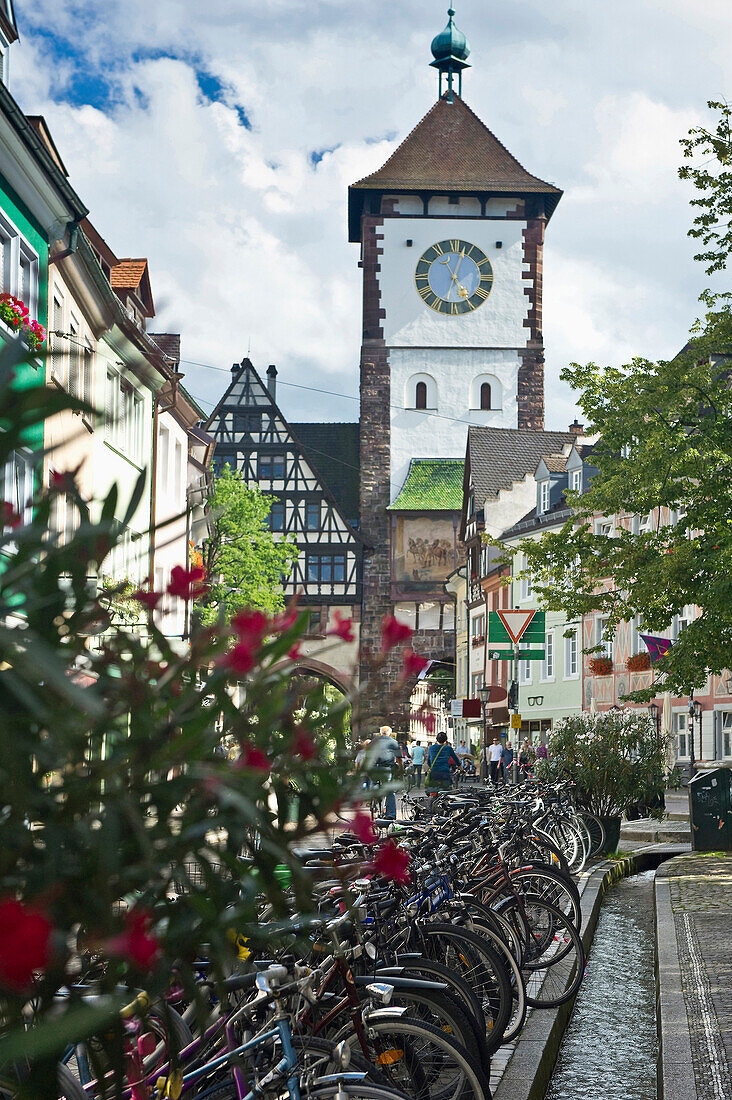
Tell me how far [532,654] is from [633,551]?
5.48 meters

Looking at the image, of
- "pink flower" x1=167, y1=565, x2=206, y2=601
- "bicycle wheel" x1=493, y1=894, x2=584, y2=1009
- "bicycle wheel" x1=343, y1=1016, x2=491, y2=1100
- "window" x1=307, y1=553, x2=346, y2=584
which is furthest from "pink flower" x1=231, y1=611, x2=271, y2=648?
"window" x1=307, y1=553, x2=346, y2=584

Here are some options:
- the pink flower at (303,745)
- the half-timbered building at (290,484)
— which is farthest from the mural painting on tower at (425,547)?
the pink flower at (303,745)

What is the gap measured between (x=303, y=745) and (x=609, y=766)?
1333 centimetres

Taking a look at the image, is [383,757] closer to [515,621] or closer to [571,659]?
[515,621]

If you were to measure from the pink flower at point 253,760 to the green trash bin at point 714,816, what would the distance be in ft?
47.3

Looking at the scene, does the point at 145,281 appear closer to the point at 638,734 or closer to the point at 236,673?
the point at 638,734

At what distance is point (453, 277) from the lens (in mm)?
55719

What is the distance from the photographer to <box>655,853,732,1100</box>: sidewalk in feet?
17.9

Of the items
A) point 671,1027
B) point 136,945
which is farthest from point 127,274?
point 136,945

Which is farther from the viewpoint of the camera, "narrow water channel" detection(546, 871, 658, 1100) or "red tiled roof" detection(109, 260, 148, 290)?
"red tiled roof" detection(109, 260, 148, 290)

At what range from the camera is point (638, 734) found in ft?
48.7

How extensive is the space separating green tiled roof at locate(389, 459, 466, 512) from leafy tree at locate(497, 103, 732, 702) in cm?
3722

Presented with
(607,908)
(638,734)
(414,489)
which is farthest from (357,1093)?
(414,489)

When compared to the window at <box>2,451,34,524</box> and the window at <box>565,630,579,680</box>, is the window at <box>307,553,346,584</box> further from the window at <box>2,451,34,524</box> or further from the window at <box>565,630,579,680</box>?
the window at <box>2,451,34,524</box>
